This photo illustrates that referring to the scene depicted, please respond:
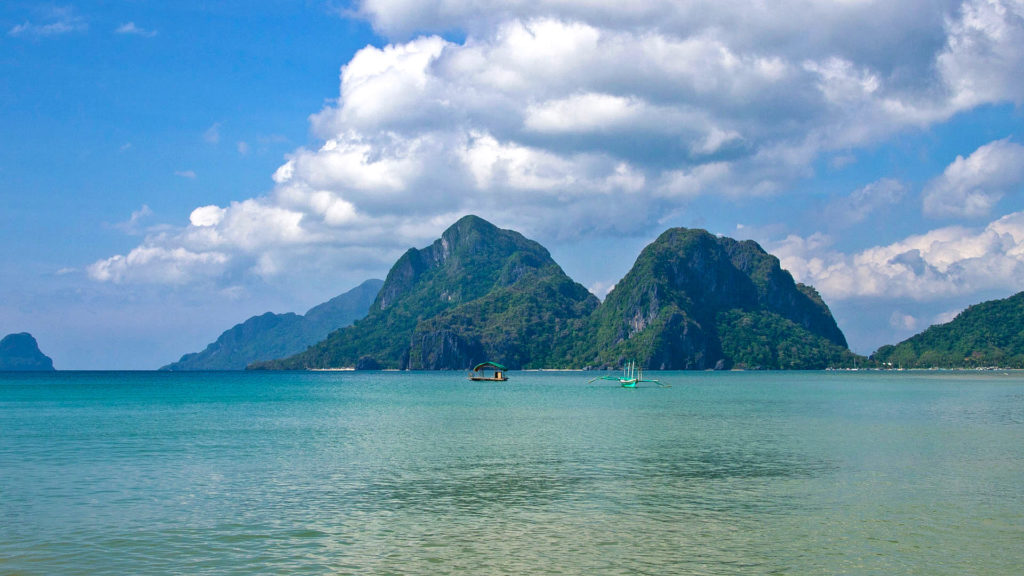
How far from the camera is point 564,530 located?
23.6 metres

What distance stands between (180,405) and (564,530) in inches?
3371

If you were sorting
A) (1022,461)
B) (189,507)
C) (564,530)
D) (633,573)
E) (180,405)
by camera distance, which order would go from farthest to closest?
(180,405)
(1022,461)
(189,507)
(564,530)
(633,573)

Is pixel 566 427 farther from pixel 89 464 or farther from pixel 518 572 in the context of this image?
pixel 518 572

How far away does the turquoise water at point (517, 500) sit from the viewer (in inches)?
813

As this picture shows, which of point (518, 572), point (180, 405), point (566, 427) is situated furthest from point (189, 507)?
point (180, 405)

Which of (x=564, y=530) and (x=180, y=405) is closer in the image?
(x=564, y=530)

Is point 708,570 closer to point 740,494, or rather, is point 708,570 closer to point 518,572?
point 518,572

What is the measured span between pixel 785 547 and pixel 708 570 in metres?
3.75

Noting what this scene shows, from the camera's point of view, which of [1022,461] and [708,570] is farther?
[1022,461]

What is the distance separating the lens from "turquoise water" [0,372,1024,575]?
2066 centimetres

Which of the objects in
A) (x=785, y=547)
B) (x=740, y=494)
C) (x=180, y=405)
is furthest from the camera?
(x=180, y=405)

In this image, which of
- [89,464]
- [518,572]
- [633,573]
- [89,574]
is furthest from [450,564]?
[89,464]

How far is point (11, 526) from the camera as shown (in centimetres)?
2455

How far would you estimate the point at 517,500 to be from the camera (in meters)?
28.7
